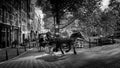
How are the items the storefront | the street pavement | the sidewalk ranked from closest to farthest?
the street pavement
the sidewalk
the storefront

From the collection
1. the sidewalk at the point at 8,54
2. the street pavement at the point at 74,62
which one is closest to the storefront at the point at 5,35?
the sidewalk at the point at 8,54

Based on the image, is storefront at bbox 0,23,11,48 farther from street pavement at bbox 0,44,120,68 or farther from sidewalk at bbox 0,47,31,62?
street pavement at bbox 0,44,120,68

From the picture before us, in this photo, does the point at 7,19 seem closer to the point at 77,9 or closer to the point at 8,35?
the point at 8,35

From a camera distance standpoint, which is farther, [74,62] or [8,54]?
[8,54]

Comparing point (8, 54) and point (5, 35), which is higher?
point (5, 35)

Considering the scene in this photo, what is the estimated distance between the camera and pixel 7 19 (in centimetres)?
2638

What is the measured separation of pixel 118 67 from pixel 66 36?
588 cm

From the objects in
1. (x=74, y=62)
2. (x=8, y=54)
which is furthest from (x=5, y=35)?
(x=74, y=62)

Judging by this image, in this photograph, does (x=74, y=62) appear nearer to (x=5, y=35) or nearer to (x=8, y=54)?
(x=8, y=54)

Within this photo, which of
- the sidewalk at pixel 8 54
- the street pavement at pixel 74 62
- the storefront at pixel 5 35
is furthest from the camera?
the storefront at pixel 5 35

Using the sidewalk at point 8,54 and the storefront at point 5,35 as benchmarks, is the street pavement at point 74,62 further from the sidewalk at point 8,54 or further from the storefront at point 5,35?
the storefront at point 5,35

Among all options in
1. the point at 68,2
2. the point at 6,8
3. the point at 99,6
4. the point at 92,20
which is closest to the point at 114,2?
the point at 99,6

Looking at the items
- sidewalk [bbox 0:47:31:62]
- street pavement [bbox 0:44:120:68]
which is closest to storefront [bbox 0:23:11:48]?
sidewalk [bbox 0:47:31:62]

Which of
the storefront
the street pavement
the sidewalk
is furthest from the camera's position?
the storefront
